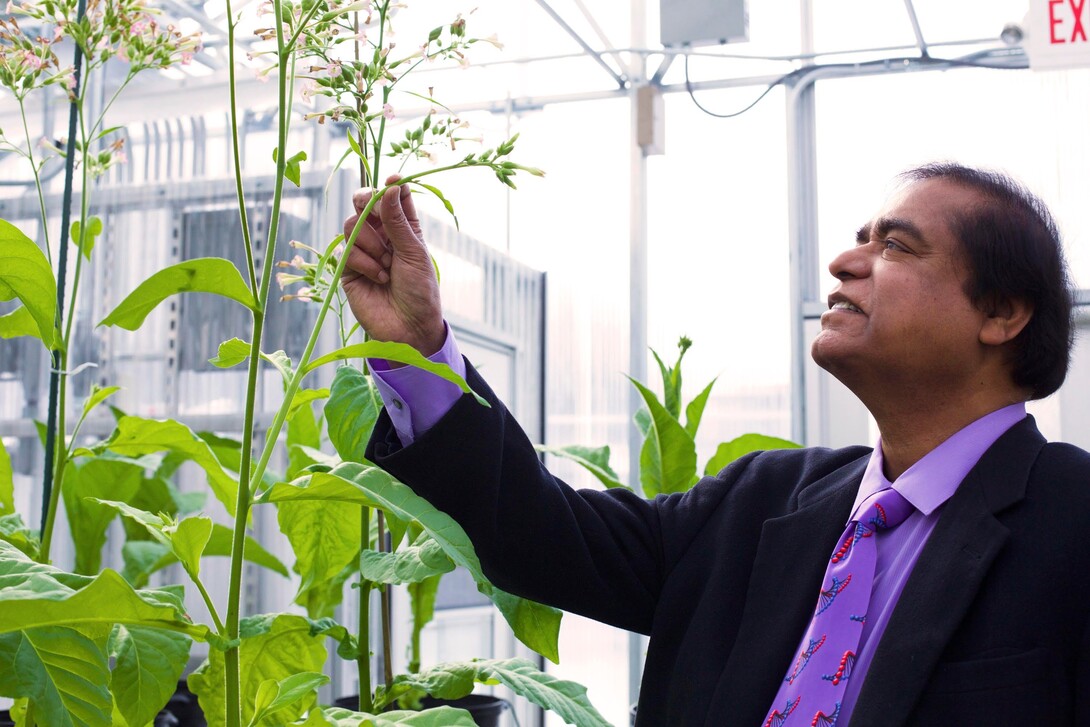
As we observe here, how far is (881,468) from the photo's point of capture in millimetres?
1131

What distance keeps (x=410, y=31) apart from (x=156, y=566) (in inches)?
52.4

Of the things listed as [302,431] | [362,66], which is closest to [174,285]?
[362,66]

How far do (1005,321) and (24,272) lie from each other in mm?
919

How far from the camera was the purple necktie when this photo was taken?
956mm

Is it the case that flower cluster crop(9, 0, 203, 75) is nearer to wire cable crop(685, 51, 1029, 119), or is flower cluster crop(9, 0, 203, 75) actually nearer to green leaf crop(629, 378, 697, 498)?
green leaf crop(629, 378, 697, 498)

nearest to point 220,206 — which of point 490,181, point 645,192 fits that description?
point 490,181

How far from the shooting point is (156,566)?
5.76ft

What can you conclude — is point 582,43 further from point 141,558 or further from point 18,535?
point 18,535

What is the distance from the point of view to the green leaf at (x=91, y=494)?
1.69 metres

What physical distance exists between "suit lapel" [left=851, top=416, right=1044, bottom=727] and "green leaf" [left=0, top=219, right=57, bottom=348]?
77cm

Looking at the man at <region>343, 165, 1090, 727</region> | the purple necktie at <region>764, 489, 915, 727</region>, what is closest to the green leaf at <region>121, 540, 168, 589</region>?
the man at <region>343, 165, 1090, 727</region>

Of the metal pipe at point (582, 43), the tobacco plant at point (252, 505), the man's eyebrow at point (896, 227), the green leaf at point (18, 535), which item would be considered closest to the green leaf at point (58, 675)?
the tobacco plant at point (252, 505)

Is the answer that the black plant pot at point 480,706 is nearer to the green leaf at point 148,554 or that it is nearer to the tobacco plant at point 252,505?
the tobacco plant at point 252,505

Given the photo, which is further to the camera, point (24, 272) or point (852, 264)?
point (852, 264)
